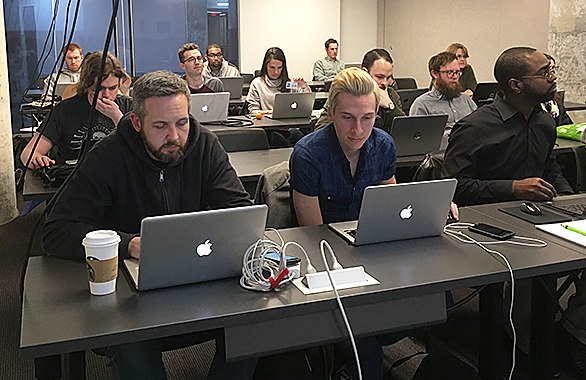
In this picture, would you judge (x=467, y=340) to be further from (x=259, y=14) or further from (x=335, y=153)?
(x=259, y=14)

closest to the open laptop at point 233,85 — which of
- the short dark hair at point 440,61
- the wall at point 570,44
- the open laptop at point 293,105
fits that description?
the open laptop at point 293,105

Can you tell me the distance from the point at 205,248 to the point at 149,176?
61 centimetres

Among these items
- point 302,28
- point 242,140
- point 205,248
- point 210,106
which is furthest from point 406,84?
point 205,248

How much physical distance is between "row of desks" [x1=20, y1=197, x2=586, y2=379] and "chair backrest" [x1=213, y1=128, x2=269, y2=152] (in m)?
1.74

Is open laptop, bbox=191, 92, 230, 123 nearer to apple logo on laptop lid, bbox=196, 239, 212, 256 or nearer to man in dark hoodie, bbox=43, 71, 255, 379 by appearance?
man in dark hoodie, bbox=43, 71, 255, 379

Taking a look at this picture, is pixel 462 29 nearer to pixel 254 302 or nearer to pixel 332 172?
pixel 332 172

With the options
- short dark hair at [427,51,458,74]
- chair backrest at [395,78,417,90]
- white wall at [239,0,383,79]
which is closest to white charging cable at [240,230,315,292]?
short dark hair at [427,51,458,74]

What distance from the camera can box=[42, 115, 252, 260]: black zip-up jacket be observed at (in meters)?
1.85

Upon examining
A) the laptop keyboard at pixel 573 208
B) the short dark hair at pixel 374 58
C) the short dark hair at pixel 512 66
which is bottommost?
the laptop keyboard at pixel 573 208

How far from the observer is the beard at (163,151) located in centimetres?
204

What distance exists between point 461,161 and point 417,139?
99 cm

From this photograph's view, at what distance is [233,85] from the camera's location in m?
6.77

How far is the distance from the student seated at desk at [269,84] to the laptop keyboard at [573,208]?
3.81 m

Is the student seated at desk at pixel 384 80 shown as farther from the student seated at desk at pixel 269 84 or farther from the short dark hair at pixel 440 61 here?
the student seated at desk at pixel 269 84
